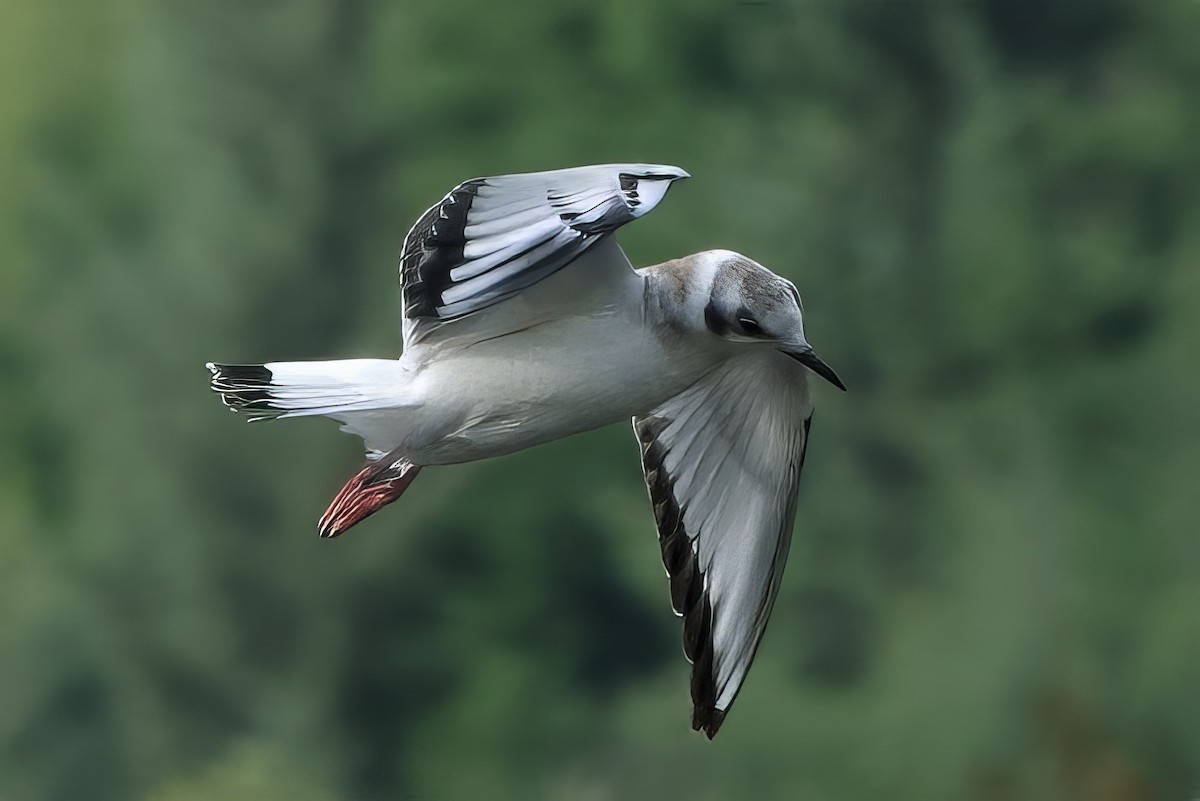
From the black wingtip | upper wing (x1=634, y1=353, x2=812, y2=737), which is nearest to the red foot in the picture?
the black wingtip

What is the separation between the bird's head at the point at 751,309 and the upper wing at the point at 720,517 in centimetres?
20

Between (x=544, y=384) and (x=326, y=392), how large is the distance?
0.58 ft

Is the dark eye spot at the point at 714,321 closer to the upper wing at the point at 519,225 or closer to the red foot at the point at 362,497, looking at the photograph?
the upper wing at the point at 519,225

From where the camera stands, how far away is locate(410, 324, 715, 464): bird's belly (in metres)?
1.21

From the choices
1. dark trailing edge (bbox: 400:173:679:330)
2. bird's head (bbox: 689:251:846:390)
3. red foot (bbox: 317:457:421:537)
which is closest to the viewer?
dark trailing edge (bbox: 400:173:679:330)

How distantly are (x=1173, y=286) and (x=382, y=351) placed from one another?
6.58ft

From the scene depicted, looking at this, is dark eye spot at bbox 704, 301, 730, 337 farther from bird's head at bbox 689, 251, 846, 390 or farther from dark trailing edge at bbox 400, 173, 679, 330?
dark trailing edge at bbox 400, 173, 679, 330

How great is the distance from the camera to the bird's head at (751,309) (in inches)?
46.6

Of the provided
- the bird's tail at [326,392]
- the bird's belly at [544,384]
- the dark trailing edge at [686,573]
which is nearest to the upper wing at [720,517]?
the dark trailing edge at [686,573]

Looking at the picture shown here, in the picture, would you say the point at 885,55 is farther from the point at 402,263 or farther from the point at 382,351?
the point at 402,263

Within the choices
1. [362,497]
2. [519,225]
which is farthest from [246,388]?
[519,225]

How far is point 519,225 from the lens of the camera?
1063 millimetres

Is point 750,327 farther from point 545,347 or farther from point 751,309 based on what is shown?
point 545,347

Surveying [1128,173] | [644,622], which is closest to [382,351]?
[644,622]
